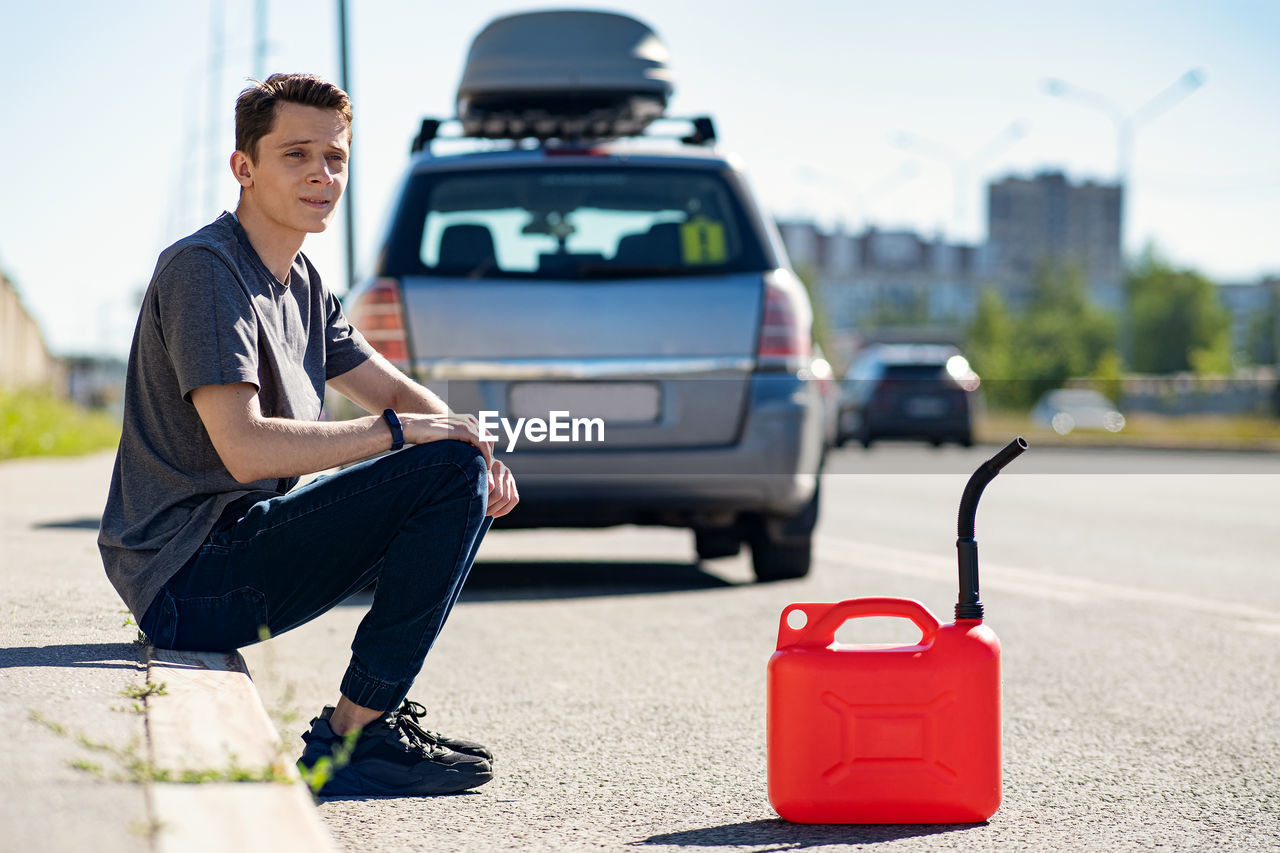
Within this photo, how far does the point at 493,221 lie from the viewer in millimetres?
6770

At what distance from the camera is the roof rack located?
763cm

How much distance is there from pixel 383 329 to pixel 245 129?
2.94 metres

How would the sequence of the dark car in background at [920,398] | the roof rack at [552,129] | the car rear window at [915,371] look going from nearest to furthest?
1. the roof rack at [552,129]
2. the dark car in background at [920,398]
3. the car rear window at [915,371]

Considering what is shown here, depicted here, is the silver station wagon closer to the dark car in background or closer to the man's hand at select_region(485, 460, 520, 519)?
the man's hand at select_region(485, 460, 520, 519)

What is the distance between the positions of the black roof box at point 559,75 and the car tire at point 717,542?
6.64 feet

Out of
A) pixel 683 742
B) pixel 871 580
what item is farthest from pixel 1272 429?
pixel 683 742

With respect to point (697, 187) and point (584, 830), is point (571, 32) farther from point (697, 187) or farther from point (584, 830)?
point (584, 830)

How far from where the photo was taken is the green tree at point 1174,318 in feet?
354

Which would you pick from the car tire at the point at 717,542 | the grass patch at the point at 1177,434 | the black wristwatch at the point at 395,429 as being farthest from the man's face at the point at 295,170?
the grass patch at the point at 1177,434

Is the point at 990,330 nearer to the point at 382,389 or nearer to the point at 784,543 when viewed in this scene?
the point at 784,543

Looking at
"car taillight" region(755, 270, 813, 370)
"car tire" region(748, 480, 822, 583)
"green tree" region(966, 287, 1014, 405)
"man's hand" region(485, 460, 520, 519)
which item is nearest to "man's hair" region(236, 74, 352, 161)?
"man's hand" region(485, 460, 520, 519)

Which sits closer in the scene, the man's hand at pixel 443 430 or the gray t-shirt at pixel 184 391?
the gray t-shirt at pixel 184 391

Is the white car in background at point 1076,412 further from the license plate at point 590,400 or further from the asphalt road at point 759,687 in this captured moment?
the license plate at point 590,400

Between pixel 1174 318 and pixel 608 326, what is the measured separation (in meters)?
108
